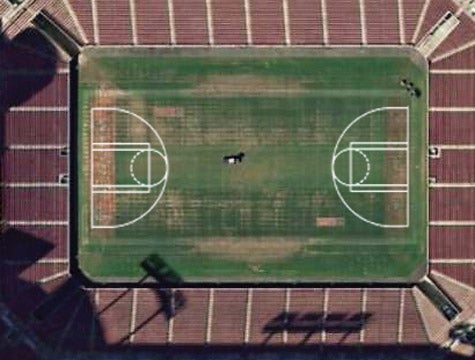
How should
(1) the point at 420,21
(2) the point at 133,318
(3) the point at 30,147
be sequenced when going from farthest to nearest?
(2) the point at 133,318 < (1) the point at 420,21 < (3) the point at 30,147

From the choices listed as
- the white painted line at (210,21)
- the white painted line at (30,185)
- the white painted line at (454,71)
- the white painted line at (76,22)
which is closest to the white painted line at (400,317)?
the white painted line at (454,71)

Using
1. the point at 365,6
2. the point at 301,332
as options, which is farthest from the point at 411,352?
the point at 365,6

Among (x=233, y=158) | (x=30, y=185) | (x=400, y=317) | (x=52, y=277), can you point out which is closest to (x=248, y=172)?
(x=233, y=158)

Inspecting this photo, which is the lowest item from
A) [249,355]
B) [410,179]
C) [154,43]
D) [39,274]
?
[249,355]

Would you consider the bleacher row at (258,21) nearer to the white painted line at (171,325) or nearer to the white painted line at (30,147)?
the white painted line at (30,147)

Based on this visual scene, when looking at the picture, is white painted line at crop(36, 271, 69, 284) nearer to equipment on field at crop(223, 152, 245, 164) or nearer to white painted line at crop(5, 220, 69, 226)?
white painted line at crop(5, 220, 69, 226)

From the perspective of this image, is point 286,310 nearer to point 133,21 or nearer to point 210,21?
point 210,21

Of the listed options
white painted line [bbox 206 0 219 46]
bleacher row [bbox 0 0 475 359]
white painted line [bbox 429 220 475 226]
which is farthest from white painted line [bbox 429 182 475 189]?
white painted line [bbox 206 0 219 46]

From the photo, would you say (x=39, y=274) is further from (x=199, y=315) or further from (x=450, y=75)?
(x=450, y=75)
